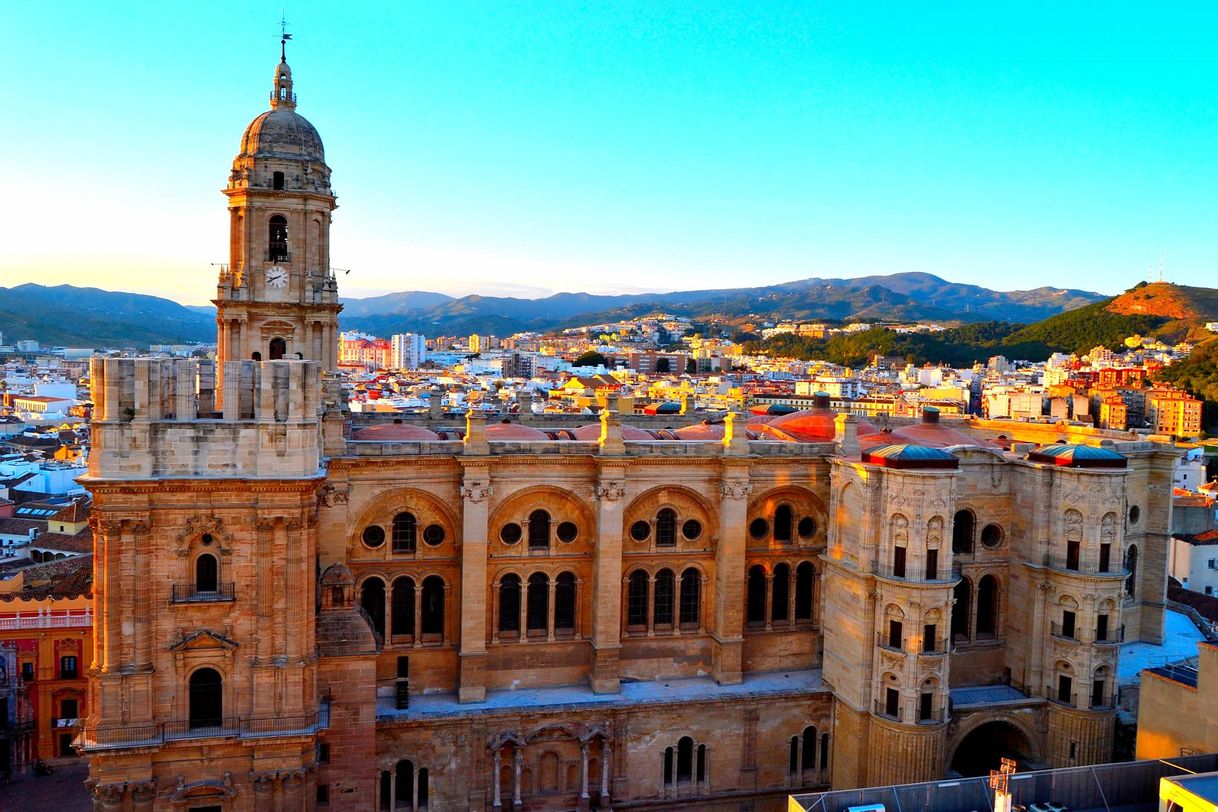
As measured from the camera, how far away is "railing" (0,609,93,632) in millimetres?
38719

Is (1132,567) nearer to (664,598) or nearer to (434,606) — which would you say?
(664,598)

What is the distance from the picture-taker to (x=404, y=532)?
97.8ft

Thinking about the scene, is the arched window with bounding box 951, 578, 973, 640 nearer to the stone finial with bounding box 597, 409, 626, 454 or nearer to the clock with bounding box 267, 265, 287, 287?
the stone finial with bounding box 597, 409, 626, 454

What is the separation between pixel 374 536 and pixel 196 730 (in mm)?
7782

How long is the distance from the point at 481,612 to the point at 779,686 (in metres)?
10.9

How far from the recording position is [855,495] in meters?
30.7

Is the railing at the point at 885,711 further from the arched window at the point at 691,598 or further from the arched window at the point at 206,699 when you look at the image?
the arched window at the point at 206,699

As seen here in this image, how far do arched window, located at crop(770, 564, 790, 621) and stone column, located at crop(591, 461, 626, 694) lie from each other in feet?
20.7

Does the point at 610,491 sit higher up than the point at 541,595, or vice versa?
the point at 610,491

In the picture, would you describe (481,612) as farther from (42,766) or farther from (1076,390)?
(1076,390)

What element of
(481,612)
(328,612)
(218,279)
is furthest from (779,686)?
(218,279)

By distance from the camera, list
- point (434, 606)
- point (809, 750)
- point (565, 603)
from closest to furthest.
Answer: point (434, 606), point (565, 603), point (809, 750)

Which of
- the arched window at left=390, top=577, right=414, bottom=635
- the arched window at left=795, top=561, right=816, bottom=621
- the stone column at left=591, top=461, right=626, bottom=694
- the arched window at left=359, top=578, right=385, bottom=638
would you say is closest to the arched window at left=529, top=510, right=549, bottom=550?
the stone column at left=591, top=461, right=626, bottom=694

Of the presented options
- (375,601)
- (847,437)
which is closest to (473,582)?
(375,601)
